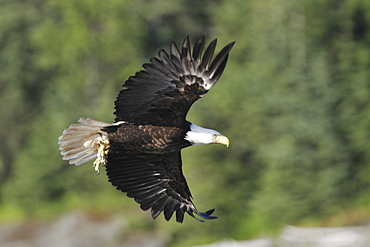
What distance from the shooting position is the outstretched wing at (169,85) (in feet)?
28.0

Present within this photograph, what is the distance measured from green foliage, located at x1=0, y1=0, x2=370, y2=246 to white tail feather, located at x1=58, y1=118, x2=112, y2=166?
37.4 feet

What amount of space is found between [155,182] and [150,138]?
1.01 meters

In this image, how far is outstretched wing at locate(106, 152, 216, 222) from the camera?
9711 mm

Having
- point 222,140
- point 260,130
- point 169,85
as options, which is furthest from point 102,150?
point 260,130

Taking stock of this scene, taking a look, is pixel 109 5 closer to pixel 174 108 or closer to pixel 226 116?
pixel 226 116

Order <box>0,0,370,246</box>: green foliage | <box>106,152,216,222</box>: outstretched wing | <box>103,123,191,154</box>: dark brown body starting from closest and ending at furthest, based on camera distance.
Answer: <box>103,123,191,154</box>: dark brown body, <box>106,152,216,222</box>: outstretched wing, <box>0,0,370,246</box>: green foliage

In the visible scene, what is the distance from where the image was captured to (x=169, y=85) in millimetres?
8742

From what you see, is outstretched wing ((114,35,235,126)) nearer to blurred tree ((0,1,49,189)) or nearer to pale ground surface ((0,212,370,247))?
pale ground surface ((0,212,370,247))

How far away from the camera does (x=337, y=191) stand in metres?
21.1

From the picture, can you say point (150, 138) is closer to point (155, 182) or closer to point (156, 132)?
point (156, 132)

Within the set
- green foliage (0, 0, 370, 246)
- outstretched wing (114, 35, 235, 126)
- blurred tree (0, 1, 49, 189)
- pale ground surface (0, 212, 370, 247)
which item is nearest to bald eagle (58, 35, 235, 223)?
outstretched wing (114, 35, 235, 126)

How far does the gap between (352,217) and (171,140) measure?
12.9 metres

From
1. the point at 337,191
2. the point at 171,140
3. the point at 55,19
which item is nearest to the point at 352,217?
the point at 337,191

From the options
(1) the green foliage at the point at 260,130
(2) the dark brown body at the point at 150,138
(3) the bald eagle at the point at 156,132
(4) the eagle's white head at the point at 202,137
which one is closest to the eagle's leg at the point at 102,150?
(3) the bald eagle at the point at 156,132
